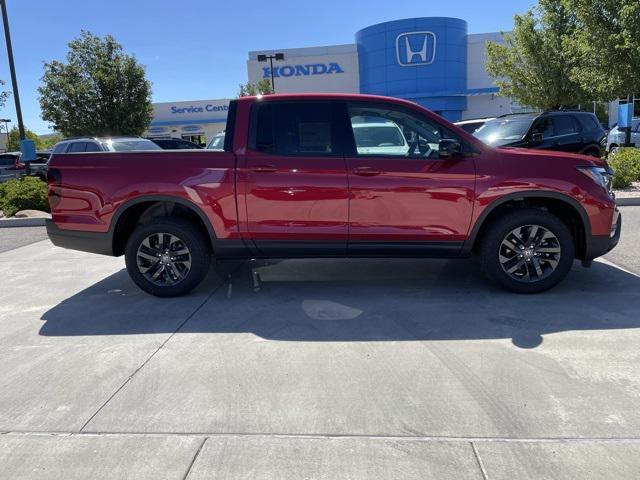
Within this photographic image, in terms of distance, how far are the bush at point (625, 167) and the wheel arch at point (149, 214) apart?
9.35m

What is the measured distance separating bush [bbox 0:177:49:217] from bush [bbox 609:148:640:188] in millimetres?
12322

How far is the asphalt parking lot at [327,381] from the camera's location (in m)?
2.67

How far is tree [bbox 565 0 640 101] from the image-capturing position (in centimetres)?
1195

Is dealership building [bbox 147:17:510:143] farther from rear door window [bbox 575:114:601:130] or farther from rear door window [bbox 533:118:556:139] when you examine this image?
rear door window [bbox 533:118:556:139]

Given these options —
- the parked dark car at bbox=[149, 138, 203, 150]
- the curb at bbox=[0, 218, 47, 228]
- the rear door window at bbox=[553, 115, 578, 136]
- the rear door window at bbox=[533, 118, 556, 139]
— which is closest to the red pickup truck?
the curb at bbox=[0, 218, 47, 228]

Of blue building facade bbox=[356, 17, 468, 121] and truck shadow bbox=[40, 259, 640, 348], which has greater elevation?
blue building facade bbox=[356, 17, 468, 121]

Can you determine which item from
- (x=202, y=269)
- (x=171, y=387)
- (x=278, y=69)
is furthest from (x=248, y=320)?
(x=278, y=69)

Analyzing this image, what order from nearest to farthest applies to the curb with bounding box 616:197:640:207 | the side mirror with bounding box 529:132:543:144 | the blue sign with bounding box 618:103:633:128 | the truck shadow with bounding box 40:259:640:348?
the truck shadow with bounding box 40:259:640:348, the curb with bounding box 616:197:640:207, the side mirror with bounding box 529:132:543:144, the blue sign with bounding box 618:103:633:128

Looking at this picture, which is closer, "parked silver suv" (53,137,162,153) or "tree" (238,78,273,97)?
"parked silver suv" (53,137,162,153)

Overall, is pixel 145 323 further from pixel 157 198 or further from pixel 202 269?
pixel 157 198

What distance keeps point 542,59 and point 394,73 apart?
2551 cm

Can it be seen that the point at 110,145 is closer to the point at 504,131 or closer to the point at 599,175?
the point at 504,131

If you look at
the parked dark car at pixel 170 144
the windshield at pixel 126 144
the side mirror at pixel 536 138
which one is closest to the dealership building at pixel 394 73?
the parked dark car at pixel 170 144

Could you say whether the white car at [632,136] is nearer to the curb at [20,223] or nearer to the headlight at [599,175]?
the headlight at [599,175]
